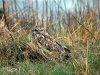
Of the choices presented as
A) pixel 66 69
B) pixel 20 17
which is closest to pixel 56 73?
pixel 66 69

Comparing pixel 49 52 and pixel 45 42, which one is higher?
pixel 45 42

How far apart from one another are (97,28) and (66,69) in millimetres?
3282

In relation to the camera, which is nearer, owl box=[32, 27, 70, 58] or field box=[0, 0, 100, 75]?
field box=[0, 0, 100, 75]

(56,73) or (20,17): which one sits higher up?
(20,17)

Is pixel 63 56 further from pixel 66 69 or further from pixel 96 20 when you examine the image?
pixel 96 20

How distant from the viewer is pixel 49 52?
5.36 meters

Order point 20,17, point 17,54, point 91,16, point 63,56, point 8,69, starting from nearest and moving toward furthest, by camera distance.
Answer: point 8,69 < point 63,56 < point 17,54 < point 20,17 < point 91,16

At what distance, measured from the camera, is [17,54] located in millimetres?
5668

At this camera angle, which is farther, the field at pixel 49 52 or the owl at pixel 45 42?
the owl at pixel 45 42

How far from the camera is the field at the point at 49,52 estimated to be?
4219 millimetres

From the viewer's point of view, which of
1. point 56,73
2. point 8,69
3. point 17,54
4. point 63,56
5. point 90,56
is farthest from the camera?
point 17,54

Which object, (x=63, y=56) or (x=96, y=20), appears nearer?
(x=63, y=56)

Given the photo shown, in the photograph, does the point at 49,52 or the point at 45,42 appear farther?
the point at 45,42

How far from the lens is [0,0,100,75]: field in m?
4.22
